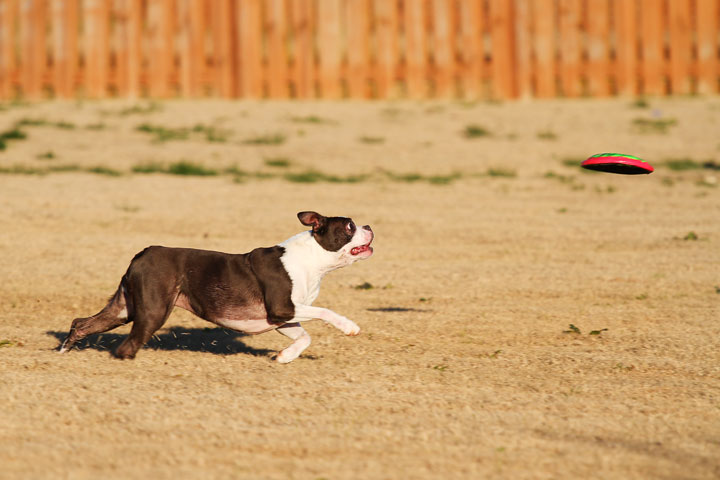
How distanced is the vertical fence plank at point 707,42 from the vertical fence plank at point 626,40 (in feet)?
3.94

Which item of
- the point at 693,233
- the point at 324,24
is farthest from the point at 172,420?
the point at 324,24

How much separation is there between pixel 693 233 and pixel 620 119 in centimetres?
642

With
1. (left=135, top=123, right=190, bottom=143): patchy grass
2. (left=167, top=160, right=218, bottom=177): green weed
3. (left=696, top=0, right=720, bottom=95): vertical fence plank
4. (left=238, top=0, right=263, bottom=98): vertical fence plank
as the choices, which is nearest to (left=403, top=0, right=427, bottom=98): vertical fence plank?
(left=238, top=0, right=263, bottom=98): vertical fence plank

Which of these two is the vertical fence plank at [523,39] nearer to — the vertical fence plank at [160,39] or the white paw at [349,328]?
the vertical fence plank at [160,39]

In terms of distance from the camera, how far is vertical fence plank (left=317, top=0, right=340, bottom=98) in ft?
57.9

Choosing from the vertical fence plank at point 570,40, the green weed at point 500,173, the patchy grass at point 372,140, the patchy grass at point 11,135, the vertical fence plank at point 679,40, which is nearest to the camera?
the green weed at point 500,173

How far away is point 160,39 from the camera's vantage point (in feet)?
57.5

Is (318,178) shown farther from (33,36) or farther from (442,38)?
(33,36)

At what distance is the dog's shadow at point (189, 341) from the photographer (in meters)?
7.32

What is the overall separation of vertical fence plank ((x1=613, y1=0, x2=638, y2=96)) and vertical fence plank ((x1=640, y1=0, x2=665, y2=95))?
0.52 feet

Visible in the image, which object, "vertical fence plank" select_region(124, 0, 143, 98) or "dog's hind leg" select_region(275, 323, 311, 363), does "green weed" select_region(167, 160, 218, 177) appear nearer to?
"vertical fence plank" select_region(124, 0, 143, 98)

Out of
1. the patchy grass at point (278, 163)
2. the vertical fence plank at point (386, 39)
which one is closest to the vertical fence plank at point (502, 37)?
the vertical fence plank at point (386, 39)

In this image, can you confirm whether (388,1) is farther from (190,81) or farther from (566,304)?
(566,304)

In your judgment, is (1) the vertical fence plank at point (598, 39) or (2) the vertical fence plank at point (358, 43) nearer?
(2) the vertical fence plank at point (358, 43)
